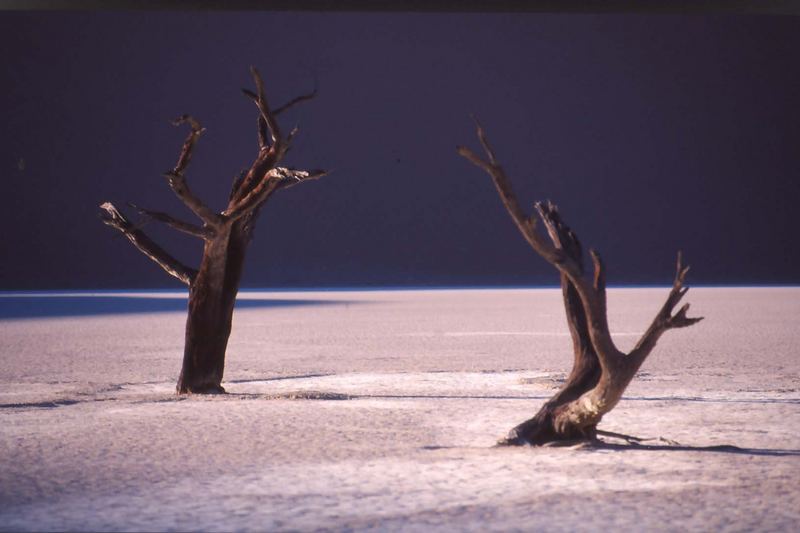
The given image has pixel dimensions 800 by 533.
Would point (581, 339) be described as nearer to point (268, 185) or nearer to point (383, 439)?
point (383, 439)

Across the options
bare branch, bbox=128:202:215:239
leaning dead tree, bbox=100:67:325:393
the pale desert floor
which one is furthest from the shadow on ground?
bare branch, bbox=128:202:215:239

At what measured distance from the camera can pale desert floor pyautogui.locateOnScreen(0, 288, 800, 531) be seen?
355 cm

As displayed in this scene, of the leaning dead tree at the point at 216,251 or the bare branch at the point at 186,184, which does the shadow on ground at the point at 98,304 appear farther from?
the bare branch at the point at 186,184

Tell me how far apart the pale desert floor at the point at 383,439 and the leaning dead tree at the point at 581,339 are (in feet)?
0.70

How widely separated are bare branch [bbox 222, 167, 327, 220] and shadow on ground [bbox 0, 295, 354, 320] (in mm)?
9131

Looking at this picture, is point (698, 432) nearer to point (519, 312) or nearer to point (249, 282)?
Result: point (519, 312)

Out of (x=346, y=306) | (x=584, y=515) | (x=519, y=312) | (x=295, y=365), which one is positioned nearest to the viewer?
(x=584, y=515)

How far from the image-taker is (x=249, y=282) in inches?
1147

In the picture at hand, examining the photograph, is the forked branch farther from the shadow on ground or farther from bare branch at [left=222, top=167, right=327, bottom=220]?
the shadow on ground

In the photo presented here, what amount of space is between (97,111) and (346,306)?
15.0 metres

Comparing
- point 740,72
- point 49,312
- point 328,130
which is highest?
point 740,72

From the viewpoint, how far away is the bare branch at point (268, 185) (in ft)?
22.1

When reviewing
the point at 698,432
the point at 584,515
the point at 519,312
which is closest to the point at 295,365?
the point at 698,432

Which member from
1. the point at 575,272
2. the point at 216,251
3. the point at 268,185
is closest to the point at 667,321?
the point at 575,272
